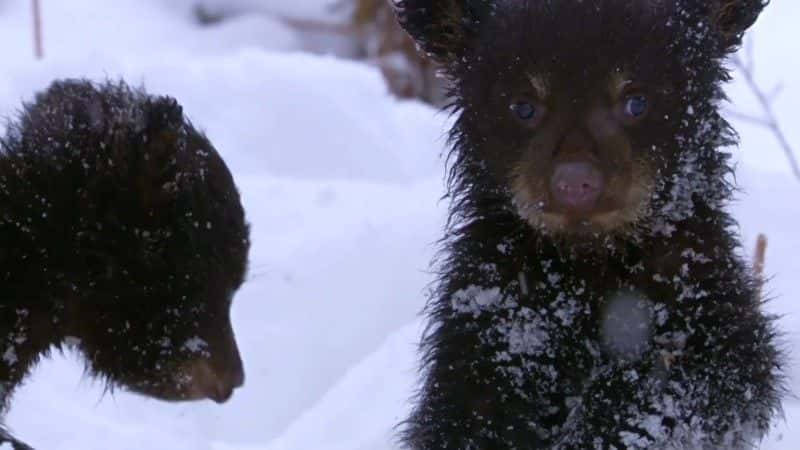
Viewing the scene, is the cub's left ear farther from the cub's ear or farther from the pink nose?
the pink nose

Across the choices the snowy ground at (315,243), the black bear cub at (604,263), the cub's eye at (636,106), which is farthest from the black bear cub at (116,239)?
the cub's eye at (636,106)

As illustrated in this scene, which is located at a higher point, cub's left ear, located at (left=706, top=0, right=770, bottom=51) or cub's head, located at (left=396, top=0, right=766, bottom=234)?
cub's left ear, located at (left=706, top=0, right=770, bottom=51)

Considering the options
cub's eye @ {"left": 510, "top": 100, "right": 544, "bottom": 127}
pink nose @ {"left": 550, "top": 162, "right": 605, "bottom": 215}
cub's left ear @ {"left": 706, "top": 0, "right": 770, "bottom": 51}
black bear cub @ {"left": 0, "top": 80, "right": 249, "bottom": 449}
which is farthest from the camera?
cub's left ear @ {"left": 706, "top": 0, "right": 770, "bottom": 51}

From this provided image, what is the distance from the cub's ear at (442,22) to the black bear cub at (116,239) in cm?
80

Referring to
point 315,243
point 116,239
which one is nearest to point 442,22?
point 116,239

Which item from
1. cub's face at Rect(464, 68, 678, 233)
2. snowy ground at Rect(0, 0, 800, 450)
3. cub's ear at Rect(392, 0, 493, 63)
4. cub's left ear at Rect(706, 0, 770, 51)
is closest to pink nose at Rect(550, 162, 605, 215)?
cub's face at Rect(464, 68, 678, 233)

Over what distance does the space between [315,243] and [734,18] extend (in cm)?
387

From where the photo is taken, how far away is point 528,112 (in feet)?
14.4

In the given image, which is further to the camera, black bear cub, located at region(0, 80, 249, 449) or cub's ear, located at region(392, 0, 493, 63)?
cub's ear, located at region(392, 0, 493, 63)

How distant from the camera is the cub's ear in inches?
186

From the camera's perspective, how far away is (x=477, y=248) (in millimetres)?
4648

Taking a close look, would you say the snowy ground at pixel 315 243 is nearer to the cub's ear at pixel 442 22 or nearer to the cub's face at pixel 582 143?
the cub's ear at pixel 442 22

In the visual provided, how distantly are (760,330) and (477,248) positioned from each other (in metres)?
0.91

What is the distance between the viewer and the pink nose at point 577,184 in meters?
4.13
